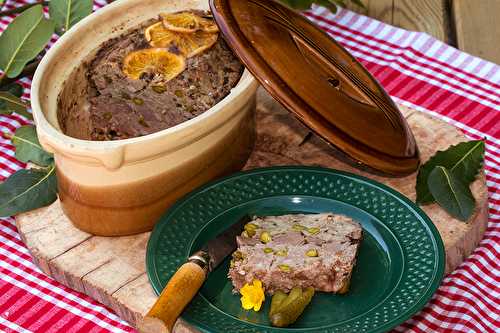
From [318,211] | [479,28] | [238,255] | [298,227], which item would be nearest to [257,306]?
[238,255]

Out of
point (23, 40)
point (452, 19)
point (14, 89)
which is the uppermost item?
point (23, 40)

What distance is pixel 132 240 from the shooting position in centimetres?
282

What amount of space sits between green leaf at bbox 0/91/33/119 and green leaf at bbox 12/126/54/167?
97 mm

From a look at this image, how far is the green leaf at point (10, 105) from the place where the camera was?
322cm

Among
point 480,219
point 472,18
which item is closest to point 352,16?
point 472,18

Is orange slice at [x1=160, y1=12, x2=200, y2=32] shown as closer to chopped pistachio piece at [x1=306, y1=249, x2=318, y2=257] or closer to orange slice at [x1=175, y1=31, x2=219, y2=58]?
orange slice at [x1=175, y1=31, x2=219, y2=58]

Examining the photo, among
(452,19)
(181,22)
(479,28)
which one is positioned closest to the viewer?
(181,22)

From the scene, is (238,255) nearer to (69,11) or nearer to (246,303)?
(246,303)

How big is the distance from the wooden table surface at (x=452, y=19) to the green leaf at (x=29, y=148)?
1670 mm

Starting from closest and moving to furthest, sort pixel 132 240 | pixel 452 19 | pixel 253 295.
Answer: pixel 253 295 < pixel 132 240 < pixel 452 19

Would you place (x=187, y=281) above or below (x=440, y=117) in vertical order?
above

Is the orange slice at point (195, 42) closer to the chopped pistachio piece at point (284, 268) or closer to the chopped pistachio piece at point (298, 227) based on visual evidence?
the chopped pistachio piece at point (298, 227)

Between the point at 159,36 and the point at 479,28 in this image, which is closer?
the point at 159,36

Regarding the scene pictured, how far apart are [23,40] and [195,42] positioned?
655 mm
